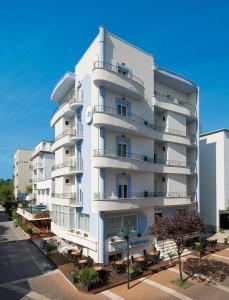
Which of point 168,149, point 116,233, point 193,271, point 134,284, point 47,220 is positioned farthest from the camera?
point 47,220

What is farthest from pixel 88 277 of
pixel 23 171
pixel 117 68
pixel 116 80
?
pixel 23 171

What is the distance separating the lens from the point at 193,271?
2273cm

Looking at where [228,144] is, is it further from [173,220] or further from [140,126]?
[173,220]

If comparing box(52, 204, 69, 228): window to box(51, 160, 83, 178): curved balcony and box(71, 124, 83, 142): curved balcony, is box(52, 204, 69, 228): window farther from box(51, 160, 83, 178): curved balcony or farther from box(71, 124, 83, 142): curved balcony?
box(71, 124, 83, 142): curved balcony

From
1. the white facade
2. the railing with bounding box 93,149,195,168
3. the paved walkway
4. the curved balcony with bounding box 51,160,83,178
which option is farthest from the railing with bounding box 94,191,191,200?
the white facade

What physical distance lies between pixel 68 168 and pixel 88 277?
1250 cm

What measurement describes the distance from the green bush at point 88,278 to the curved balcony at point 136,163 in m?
9.11

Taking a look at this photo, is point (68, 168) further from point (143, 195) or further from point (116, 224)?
point (143, 195)

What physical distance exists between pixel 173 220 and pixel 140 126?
35.1 ft

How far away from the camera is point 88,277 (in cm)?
1933

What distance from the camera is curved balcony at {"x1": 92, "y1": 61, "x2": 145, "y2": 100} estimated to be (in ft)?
79.4

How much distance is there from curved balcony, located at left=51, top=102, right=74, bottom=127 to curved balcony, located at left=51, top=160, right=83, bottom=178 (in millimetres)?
5836

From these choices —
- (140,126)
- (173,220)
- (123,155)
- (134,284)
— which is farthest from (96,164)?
(134,284)

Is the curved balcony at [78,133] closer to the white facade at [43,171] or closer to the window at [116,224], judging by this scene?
the window at [116,224]
